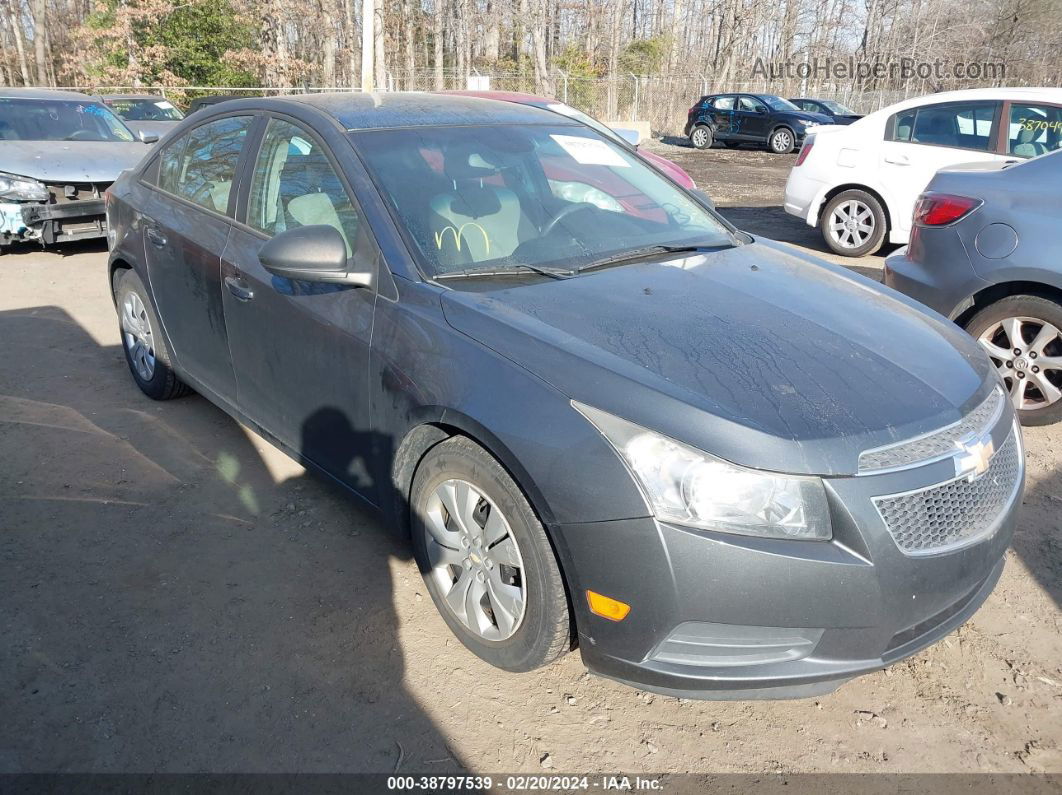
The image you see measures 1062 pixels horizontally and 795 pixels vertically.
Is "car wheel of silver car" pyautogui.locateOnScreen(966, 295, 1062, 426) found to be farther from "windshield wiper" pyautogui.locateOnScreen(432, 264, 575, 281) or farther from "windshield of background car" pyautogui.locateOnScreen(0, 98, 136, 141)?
"windshield of background car" pyautogui.locateOnScreen(0, 98, 136, 141)

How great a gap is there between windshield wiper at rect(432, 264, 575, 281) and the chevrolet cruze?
2 centimetres

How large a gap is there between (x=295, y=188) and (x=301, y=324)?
61 cm

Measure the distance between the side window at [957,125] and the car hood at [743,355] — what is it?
589cm

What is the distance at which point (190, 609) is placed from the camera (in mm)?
2973

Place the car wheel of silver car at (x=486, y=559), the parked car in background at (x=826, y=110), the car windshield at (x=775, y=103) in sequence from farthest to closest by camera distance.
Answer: the parked car in background at (x=826, y=110), the car windshield at (x=775, y=103), the car wheel of silver car at (x=486, y=559)

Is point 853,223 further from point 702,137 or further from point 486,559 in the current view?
point 702,137

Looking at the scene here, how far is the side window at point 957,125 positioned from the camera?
7.72 meters

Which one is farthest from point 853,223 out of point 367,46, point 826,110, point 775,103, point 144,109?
point 826,110

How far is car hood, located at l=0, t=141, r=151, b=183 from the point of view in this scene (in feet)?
26.2

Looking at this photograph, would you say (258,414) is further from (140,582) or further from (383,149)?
(383,149)

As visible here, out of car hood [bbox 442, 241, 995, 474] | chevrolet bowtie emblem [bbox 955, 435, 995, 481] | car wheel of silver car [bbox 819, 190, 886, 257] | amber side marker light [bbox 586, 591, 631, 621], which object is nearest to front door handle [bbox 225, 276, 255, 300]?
car hood [bbox 442, 241, 995, 474]

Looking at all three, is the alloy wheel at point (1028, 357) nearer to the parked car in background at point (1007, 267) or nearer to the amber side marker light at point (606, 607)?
the parked car in background at point (1007, 267)

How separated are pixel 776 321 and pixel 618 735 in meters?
1.38

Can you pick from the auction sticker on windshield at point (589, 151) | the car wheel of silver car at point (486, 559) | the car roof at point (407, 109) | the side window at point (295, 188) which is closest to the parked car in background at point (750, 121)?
the auction sticker on windshield at point (589, 151)
